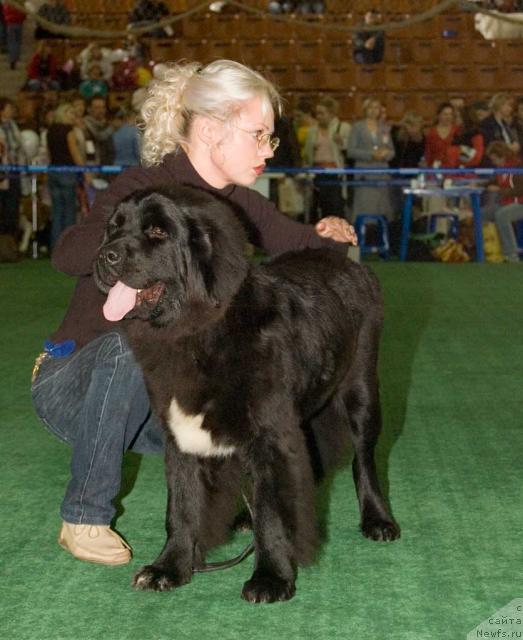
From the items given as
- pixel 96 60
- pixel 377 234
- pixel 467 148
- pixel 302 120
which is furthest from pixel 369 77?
pixel 96 60

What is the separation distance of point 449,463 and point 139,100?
987 cm

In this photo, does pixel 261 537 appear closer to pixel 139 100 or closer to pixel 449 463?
pixel 449 463

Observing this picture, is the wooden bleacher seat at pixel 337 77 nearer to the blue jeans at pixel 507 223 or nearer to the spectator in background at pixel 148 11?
the spectator in background at pixel 148 11

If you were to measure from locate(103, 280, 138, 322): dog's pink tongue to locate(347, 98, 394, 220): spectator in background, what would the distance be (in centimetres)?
1116

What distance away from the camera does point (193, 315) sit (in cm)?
263

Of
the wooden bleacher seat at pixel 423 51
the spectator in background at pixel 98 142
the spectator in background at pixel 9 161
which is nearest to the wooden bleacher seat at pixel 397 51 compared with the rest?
the wooden bleacher seat at pixel 423 51

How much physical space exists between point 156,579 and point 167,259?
86cm

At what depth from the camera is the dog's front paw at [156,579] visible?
2746 mm

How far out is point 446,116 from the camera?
1372 cm

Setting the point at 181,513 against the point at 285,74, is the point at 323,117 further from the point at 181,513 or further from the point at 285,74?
the point at 181,513

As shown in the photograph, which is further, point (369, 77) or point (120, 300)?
point (369, 77)

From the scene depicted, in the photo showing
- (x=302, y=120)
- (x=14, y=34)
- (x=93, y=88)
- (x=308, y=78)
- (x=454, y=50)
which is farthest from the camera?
(x=14, y=34)

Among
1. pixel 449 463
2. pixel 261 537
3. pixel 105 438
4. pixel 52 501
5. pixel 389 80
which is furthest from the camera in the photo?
pixel 389 80

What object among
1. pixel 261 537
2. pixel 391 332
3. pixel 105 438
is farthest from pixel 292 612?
pixel 391 332
